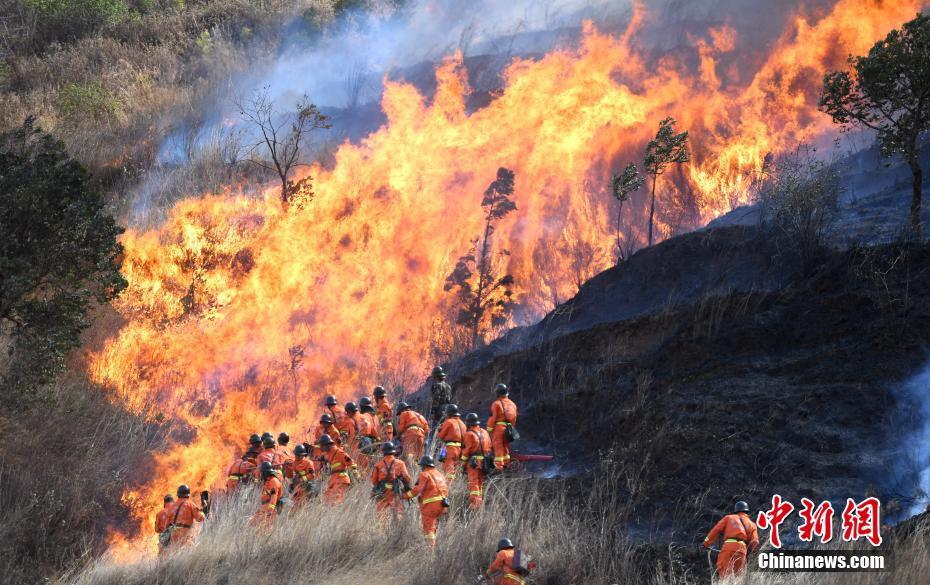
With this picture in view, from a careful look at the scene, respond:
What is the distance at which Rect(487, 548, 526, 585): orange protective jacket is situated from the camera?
27.2 ft

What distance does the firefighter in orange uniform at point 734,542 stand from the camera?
29.2 ft

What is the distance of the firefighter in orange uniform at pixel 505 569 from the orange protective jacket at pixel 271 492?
4165mm

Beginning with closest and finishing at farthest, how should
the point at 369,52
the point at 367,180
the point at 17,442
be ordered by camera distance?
1. the point at 17,442
2. the point at 367,180
3. the point at 369,52

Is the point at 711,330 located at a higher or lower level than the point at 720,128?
lower

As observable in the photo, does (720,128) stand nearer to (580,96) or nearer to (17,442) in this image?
(580,96)

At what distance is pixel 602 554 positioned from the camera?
9.30m

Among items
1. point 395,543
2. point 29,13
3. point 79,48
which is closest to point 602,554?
point 395,543

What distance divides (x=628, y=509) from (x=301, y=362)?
12503mm

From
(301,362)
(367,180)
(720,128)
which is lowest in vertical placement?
(301,362)

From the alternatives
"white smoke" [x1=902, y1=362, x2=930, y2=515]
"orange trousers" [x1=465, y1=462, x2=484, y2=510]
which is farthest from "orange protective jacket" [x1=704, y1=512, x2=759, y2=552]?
"orange trousers" [x1=465, y1=462, x2=484, y2=510]

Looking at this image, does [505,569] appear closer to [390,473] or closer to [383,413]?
[390,473]

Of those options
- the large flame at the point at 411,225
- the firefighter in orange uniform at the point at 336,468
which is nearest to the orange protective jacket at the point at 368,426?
the firefighter in orange uniform at the point at 336,468

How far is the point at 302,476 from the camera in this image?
12562 mm
